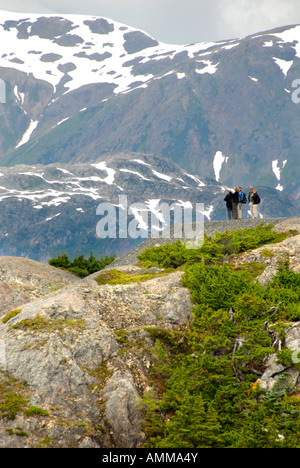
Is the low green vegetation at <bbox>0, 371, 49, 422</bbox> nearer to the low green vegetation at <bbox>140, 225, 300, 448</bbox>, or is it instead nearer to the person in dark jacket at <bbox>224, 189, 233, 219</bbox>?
the low green vegetation at <bbox>140, 225, 300, 448</bbox>

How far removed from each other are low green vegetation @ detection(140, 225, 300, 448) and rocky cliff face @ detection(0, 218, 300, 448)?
1.32 ft

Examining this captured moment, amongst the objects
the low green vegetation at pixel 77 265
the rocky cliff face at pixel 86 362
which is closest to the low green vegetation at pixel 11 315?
the rocky cliff face at pixel 86 362

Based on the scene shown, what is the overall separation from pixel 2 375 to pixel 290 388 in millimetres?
7215

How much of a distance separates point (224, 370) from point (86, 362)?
3.74 meters

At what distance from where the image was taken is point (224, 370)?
12.5 m

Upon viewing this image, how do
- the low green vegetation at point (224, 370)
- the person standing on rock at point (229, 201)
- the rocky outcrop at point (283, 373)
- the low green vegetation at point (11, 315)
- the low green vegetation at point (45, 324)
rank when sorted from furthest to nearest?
the person standing on rock at point (229, 201) < the low green vegetation at point (11, 315) < the low green vegetation at point (45, 324) < the rocky outcrop at point (283, 373) < the low green vegetation at point (224, 370)

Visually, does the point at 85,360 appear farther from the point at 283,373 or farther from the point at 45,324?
the point at 283,373

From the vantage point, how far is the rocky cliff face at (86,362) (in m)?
10.8

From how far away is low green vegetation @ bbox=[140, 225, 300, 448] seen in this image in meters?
10.5

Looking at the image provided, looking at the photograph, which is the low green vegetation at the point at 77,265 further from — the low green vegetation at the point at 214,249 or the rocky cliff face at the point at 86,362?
the rocky cliff face at the point at 86,362

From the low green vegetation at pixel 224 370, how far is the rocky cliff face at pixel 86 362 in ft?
1.32

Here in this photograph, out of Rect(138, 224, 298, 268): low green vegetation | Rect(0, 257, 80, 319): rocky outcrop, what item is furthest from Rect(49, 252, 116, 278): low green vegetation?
Rect(138, 224, 298, 268): low green vegetation

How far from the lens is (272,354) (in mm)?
12859

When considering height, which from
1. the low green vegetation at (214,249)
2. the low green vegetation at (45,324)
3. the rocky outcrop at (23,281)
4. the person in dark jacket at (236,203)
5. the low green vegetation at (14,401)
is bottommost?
Result: the low green vegetation at (14,401)
